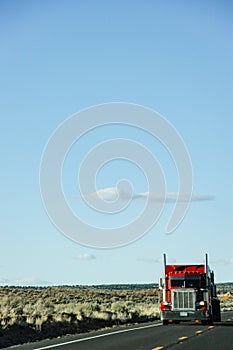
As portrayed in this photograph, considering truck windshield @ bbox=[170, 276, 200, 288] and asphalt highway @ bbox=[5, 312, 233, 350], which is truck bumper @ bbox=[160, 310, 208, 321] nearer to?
truck windshield @ bbox=[170, 276, 200, 288]

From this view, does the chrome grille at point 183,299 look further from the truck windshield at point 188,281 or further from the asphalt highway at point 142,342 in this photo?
the asphalt highway at point 142,342

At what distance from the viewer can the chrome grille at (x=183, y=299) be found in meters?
35.6

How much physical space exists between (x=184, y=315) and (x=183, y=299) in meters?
0.88

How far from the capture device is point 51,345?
69.7ft

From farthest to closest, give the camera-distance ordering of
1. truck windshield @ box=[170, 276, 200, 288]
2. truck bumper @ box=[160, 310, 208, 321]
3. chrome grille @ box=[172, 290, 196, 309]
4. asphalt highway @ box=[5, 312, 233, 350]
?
truck windshield @ box=[170, 276, 200, 288]
chrome grille @ box=[172, 290, 196, 309]
truck bumper @ box=[160, 310, 208, 321]
asphalt highway @ box=[5, 312, 233, 350]

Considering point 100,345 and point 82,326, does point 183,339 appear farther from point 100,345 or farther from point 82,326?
point 82,326

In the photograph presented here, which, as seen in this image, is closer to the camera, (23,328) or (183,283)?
(23,328)

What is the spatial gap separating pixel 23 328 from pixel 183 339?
21.1ft

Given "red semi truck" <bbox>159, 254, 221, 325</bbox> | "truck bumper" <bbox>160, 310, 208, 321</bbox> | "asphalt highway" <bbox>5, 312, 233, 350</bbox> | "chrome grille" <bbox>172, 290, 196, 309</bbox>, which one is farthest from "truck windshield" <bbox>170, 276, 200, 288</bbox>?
"asphalt highway" <bbox>5, 312, 233, 350</bbox>

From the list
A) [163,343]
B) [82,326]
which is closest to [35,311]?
[82,326]

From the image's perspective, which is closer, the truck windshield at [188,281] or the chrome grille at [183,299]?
the chrome grille at [183,299]

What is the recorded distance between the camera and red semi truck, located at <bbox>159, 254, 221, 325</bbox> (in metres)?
35.1

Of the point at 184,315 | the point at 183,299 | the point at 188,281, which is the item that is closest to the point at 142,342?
the point at 184,315

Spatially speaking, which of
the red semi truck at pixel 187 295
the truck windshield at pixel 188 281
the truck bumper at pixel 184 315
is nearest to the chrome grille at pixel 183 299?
the red semi truck at pixel 187 295
